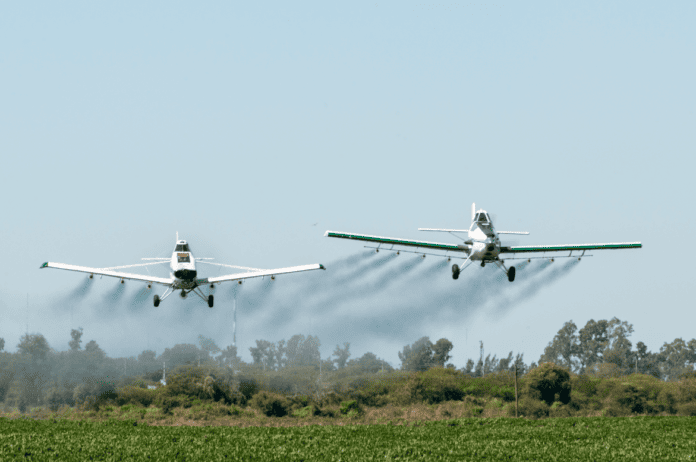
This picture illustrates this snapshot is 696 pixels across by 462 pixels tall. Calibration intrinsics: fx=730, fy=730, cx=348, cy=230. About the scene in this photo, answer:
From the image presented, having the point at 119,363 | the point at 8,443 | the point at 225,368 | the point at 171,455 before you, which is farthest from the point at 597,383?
the point at 8,443

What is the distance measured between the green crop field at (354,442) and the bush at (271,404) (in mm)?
24774

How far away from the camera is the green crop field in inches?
2287

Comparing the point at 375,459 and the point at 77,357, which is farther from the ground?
the point at 77,357

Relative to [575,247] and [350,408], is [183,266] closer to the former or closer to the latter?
[575,247]

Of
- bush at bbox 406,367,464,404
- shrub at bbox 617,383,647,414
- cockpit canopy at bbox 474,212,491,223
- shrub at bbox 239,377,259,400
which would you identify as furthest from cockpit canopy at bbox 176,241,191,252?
shrub at bbox 617,383,647,414

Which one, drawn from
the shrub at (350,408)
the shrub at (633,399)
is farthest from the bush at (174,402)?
the shrub at (633,399)

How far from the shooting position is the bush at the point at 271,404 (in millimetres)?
105312

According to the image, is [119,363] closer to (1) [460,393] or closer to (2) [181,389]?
(2) [181,389]

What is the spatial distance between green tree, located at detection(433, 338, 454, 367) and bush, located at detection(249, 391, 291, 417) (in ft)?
231

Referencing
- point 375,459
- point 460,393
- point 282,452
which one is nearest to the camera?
point 375,459

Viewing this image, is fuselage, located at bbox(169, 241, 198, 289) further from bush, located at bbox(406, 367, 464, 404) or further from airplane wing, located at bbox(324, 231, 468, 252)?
bush, located at bbox(406, 367, 464, 404)

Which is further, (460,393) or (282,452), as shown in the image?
(460,393)

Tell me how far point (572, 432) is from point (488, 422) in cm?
1314

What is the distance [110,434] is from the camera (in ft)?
230
